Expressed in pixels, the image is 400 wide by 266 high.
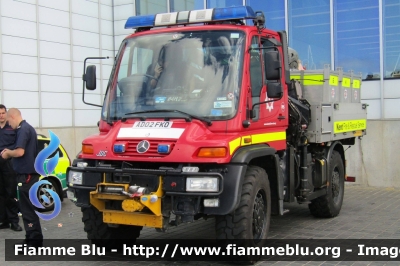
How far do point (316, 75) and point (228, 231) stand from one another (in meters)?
3.98

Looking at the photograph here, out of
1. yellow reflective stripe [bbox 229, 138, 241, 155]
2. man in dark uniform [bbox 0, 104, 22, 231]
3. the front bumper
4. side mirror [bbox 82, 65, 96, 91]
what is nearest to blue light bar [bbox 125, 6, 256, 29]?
side mirror [bbox 82, 65, 96, 91]

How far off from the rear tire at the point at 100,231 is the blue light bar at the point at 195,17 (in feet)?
8.50

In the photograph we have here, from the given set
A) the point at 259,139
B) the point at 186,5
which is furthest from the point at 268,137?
the point at 186,5

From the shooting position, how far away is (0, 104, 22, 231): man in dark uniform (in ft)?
28.9

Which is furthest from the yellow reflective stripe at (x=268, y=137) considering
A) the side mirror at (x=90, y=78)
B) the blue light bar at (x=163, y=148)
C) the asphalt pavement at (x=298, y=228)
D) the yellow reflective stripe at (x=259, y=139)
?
the side mirror at (x=90, y=78)

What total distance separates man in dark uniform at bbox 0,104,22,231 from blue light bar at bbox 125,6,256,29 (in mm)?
2874

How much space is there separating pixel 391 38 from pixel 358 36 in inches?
31.9

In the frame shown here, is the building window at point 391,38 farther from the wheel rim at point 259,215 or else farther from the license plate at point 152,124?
the license plate at point 152,124

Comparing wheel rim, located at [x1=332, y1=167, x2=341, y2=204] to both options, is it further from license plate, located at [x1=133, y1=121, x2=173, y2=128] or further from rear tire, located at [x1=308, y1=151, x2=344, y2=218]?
license plate, located at [x1=133, y1=121, x2=173, y2=128]

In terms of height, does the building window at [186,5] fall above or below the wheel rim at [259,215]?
above

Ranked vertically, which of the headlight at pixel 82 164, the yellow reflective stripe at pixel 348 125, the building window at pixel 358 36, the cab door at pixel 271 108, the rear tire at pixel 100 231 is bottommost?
the rear tire at pixel 100 231

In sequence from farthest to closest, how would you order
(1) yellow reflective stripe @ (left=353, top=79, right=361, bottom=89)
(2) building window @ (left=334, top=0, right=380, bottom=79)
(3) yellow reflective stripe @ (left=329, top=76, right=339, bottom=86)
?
(2) building window @ (left=334, top=0, right=380, bottom=79) < (1) yellow reflective stripe @ (left=353, top=79, right=361, bottom=89) < (3) yellow reflective stripe @ (left=329, top=76, right=339, bottom=86)

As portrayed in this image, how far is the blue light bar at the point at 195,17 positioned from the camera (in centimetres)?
692

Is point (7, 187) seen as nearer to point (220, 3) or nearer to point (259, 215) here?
point (259, 215)
